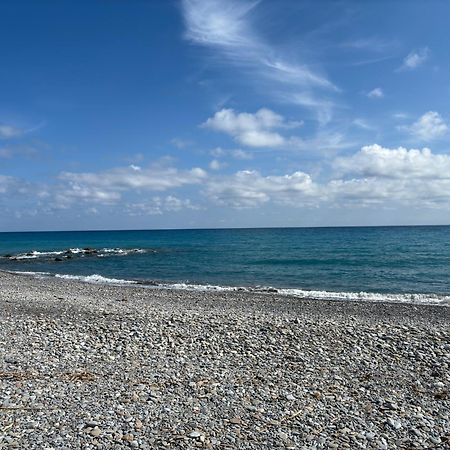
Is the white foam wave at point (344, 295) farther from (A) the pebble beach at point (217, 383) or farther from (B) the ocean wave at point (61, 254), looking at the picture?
(B) the ocean wave at point (61, 254)

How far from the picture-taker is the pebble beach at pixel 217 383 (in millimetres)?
5906

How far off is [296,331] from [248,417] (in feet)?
17.1

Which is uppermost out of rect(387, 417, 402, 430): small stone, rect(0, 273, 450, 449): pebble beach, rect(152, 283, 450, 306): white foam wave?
rect(0, 273, 450, 449): pebble beach

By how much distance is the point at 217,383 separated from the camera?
25.6ft

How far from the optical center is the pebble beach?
5906 mm

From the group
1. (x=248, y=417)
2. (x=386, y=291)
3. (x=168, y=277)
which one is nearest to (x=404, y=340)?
(x=248, y=417)

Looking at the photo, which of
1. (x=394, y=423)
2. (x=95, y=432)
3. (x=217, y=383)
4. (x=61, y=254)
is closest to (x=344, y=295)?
(x=217, y=383)

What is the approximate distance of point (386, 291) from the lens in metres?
24.3

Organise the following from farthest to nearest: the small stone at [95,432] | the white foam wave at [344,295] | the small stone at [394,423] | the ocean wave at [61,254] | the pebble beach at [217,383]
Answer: the ocean wave at [61,254]
the white foam wave at [344,295]
the small stone at [394,423]
the pebble beach at [217,383]
the small stone at [95,432]

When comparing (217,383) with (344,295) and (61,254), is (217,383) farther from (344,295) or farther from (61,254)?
(61,254)

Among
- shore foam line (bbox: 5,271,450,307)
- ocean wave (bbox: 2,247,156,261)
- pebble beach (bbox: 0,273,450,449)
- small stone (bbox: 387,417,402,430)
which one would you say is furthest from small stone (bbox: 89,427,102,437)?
ocean wave (bbox: 2,247,156,261)

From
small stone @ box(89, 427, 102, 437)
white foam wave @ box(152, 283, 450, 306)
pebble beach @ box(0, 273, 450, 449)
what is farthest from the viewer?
white foam wave @ box(152, 283, 450, 306)

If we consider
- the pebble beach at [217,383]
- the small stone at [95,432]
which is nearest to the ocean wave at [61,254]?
the pebble beach at [217,383]

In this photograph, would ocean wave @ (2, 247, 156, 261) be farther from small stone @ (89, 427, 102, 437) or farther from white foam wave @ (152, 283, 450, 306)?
small stone @ (89, 427, 102, 437)
